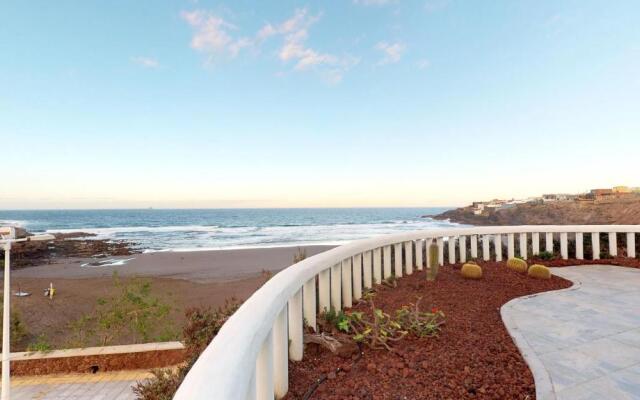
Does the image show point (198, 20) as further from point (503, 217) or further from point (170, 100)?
point (503, 217)

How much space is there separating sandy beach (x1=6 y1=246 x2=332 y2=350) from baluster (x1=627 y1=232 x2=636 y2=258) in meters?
9.24

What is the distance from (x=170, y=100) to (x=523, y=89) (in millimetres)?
18062

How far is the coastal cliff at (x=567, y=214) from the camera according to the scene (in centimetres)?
2681

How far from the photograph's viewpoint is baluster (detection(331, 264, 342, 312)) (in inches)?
146

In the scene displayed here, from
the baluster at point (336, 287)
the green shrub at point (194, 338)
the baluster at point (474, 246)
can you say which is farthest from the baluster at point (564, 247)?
the green shrub at point (194, 338)

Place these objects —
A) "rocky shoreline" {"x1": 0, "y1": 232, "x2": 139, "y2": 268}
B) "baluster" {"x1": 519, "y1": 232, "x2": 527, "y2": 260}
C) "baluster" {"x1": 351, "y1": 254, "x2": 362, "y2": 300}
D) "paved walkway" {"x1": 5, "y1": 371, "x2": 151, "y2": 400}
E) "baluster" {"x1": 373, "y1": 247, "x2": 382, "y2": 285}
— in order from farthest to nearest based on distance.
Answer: "rocky shoreline" {"x1": 0, "y1": 232, "x2": 139, "y2": 268}, "baluster" {"x1": 519, "y1": 232, "x2": 527, "y2": 260}, "paved walkway" {"x1": 5, "y1": 371, "x2": 151, "y2": 400}, "baluster" {"x1": 373, "y1": 247, "x2": 382, "y2": 285}, "baluster" {"x1": 351, "y1": 254, "x2": 362, "y2": 300}

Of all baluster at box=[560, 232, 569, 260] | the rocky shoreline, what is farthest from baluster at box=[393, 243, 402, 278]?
the rocky shoreline

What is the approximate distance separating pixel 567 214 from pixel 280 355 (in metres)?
46.4

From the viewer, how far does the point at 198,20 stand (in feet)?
39.3

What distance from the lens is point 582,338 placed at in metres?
3.52

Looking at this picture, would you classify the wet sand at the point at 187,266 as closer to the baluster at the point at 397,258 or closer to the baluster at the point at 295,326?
the baluster at the point at 397,258

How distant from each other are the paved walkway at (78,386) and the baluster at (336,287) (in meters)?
4.11

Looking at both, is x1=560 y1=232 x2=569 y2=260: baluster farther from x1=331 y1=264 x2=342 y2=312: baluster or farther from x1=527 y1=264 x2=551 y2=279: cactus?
x1=331 y1=264 x2=342 y2=312: baluster

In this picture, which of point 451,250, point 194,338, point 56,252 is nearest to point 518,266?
point 451,250
